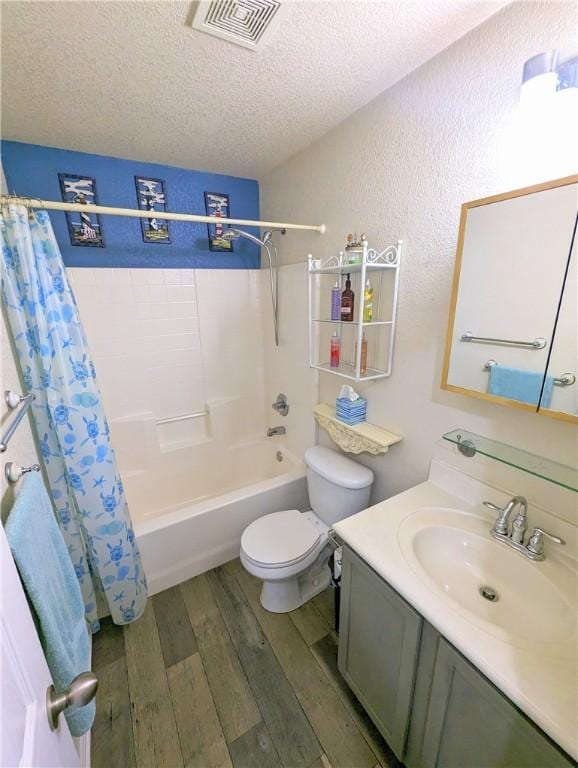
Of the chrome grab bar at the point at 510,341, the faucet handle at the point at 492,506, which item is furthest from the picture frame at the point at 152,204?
the faucet handle at the point at 492,506

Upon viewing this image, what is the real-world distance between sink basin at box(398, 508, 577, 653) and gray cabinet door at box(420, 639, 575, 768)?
13 centimetres

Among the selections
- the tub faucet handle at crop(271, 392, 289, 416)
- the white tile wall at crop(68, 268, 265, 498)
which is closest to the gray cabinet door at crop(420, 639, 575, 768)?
the tub faucet handle at crop(271, 392, 289, 416)

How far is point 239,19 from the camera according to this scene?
94 cm

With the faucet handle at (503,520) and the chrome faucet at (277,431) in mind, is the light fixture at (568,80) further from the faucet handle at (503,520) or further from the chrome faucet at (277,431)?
the chrome faucet at (277,431)

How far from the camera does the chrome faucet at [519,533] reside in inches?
37.8

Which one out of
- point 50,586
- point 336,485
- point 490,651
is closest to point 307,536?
point 336,485

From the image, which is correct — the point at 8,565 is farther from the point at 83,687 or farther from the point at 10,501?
the point at 10,501

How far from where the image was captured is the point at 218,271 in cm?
229

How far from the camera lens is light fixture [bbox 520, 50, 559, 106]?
0.82 metres

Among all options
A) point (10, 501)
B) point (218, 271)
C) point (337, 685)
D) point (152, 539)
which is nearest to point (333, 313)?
point (218, 271)

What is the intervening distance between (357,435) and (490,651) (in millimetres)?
909

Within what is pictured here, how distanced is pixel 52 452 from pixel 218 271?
60.1 inches

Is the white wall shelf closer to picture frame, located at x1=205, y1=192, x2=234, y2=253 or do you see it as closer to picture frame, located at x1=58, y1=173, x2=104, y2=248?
picture frame, located at x1=205, y1=192, x2=234, y2=253

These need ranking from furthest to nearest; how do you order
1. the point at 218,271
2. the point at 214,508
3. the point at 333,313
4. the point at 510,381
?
the point at 218,271, the point at 214,508, the point at 333,313, the point at 510,381
